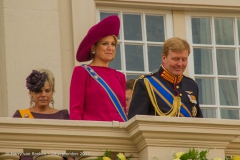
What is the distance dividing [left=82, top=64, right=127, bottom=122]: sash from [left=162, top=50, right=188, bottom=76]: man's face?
0.74 metres

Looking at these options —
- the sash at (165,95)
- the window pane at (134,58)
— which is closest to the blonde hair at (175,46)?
the sash at (165,95)

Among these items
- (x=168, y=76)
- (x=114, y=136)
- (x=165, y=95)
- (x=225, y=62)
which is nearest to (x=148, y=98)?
(x=165, y=95)

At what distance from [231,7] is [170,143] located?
575cm

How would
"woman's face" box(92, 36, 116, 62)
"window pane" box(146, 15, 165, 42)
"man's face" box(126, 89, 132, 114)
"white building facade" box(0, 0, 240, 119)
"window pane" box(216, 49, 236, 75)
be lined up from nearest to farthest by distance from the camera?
1. "woman's face" box(92, 36, 116, 62)
2. "man's face" box(126, 89, 132, 114)
3. "white building facade" box(0, 0, 240, 119)
4. "window pane" box(146, 15, 165, 42)
5. "window pane" box(216, 49, 236, 75)

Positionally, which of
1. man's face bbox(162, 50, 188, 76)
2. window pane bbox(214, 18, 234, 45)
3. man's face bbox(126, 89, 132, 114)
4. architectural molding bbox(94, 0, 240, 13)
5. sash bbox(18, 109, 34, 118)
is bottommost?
sash bbox(18, 109, 34, 118)

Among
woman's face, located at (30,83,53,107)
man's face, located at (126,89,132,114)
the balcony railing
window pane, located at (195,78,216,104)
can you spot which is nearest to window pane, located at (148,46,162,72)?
window pane, located at (195,78,216,104)

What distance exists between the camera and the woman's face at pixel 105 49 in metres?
15.2

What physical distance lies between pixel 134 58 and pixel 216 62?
3.76 feet

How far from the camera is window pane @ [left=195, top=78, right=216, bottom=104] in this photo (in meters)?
18.5

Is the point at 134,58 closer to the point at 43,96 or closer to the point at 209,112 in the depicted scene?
the point at 209,112

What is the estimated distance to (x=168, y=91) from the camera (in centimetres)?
1447

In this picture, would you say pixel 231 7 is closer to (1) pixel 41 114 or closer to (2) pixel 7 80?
(2) pixel 7 80

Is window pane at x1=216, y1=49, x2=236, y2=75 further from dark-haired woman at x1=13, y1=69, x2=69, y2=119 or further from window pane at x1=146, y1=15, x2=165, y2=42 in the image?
dark-haired woman at x1=13, y1=69, x2=69, y2=119

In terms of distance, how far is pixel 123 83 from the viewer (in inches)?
603
